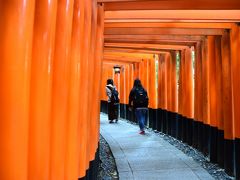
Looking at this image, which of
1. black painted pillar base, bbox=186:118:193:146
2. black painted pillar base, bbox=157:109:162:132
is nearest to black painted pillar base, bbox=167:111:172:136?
black painted pillar base, bbox=157:109:162:132

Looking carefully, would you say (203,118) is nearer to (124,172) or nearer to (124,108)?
(124,172)

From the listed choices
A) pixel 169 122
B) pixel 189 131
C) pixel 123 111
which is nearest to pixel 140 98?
pixel 169 122

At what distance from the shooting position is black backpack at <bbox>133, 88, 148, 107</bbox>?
1116 centimetres

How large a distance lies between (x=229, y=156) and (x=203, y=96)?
2.13 metres

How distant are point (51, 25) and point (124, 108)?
1545 cm

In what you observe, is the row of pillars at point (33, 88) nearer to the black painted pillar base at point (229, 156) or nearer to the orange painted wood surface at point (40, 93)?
the orange painted wood surface at point (40, 93)

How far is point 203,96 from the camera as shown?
8.32 metres

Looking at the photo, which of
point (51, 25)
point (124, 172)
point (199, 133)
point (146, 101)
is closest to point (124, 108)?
point (146, 101)

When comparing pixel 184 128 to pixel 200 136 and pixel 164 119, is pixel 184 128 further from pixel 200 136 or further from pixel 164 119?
pixel 164 119

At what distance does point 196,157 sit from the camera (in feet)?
26.3

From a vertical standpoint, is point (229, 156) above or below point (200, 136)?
below

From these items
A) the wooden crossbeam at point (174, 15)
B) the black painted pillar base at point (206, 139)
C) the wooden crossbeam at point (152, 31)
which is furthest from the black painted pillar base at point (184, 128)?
the wooden crossbeam at point (174, 15)

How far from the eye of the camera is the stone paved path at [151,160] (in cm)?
645

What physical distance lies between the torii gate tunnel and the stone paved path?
591 millimetres
